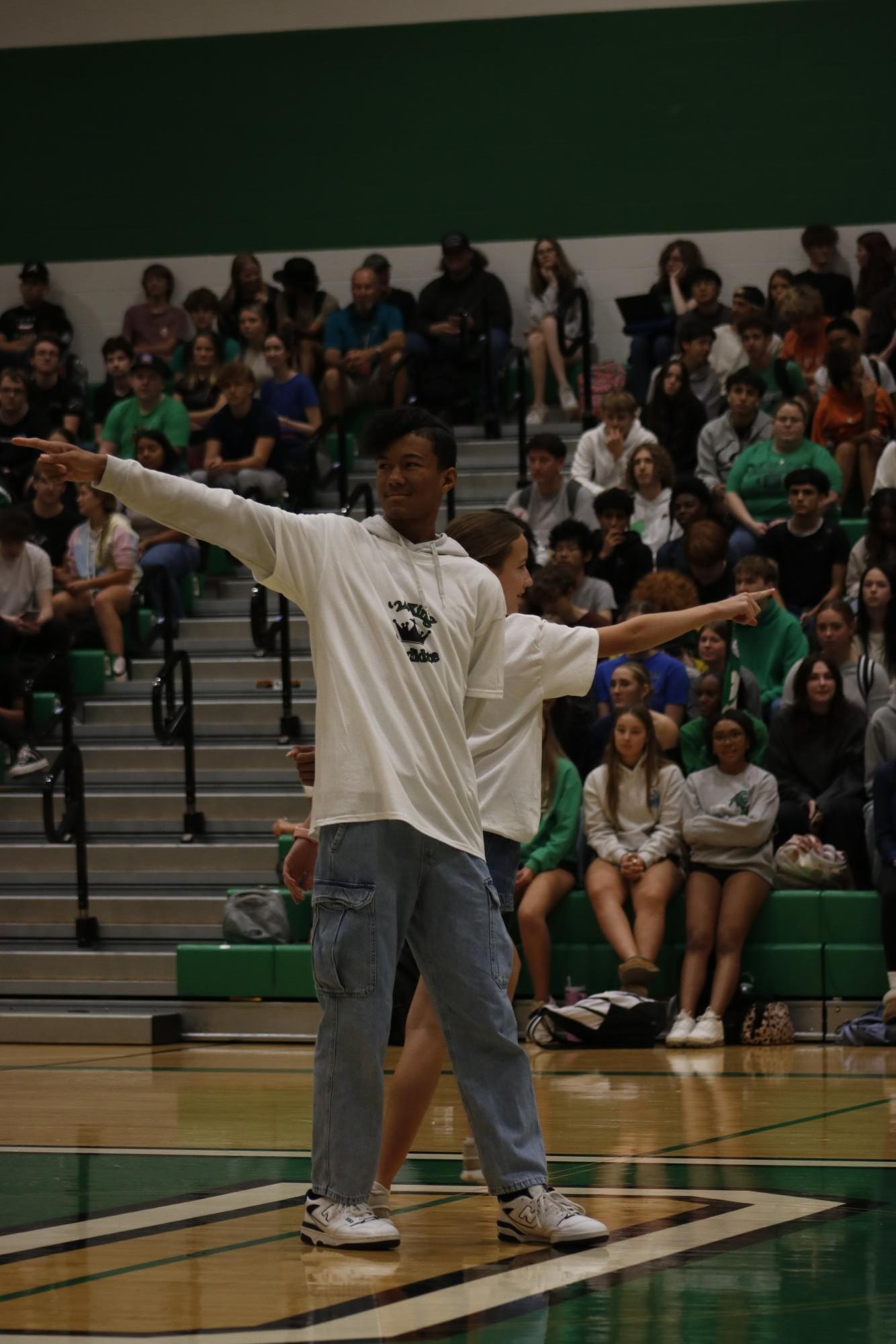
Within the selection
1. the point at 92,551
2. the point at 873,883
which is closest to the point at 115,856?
the point at 92,551

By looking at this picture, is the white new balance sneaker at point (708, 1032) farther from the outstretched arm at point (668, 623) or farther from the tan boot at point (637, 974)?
the outstretched arm at point (668, 623)

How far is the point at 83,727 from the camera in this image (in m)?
12.2

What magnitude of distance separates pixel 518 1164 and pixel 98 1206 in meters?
1.15

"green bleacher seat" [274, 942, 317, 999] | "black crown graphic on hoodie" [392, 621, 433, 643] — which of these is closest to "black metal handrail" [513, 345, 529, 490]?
"green bleacher seat" [274, 942, 317, 999]

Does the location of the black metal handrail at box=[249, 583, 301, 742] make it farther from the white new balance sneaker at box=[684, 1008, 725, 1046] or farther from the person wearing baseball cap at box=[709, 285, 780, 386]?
the white new balance sneaker at box=[684, 1008, 725, 1046]

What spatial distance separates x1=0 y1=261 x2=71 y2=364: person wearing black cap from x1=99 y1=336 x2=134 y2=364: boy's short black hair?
3.08ft

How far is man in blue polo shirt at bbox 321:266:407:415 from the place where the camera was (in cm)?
1465

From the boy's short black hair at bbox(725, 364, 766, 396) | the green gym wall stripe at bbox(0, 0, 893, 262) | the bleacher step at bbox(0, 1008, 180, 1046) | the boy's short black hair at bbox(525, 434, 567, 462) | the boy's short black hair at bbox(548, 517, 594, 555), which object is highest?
the green gym wall stripe at bbox(0, 0, 893, 262)

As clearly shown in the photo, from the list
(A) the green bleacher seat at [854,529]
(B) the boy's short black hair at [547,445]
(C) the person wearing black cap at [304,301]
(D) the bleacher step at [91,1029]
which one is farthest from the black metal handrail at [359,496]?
(D) the bleacher step at [91,1029]

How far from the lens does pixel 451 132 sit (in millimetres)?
16484

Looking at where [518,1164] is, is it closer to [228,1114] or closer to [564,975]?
[228,1114]

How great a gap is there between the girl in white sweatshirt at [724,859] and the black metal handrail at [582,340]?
195 inches

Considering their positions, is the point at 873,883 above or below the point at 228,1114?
above

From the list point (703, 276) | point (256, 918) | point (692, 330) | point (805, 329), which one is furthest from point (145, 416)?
point (256, 918)
